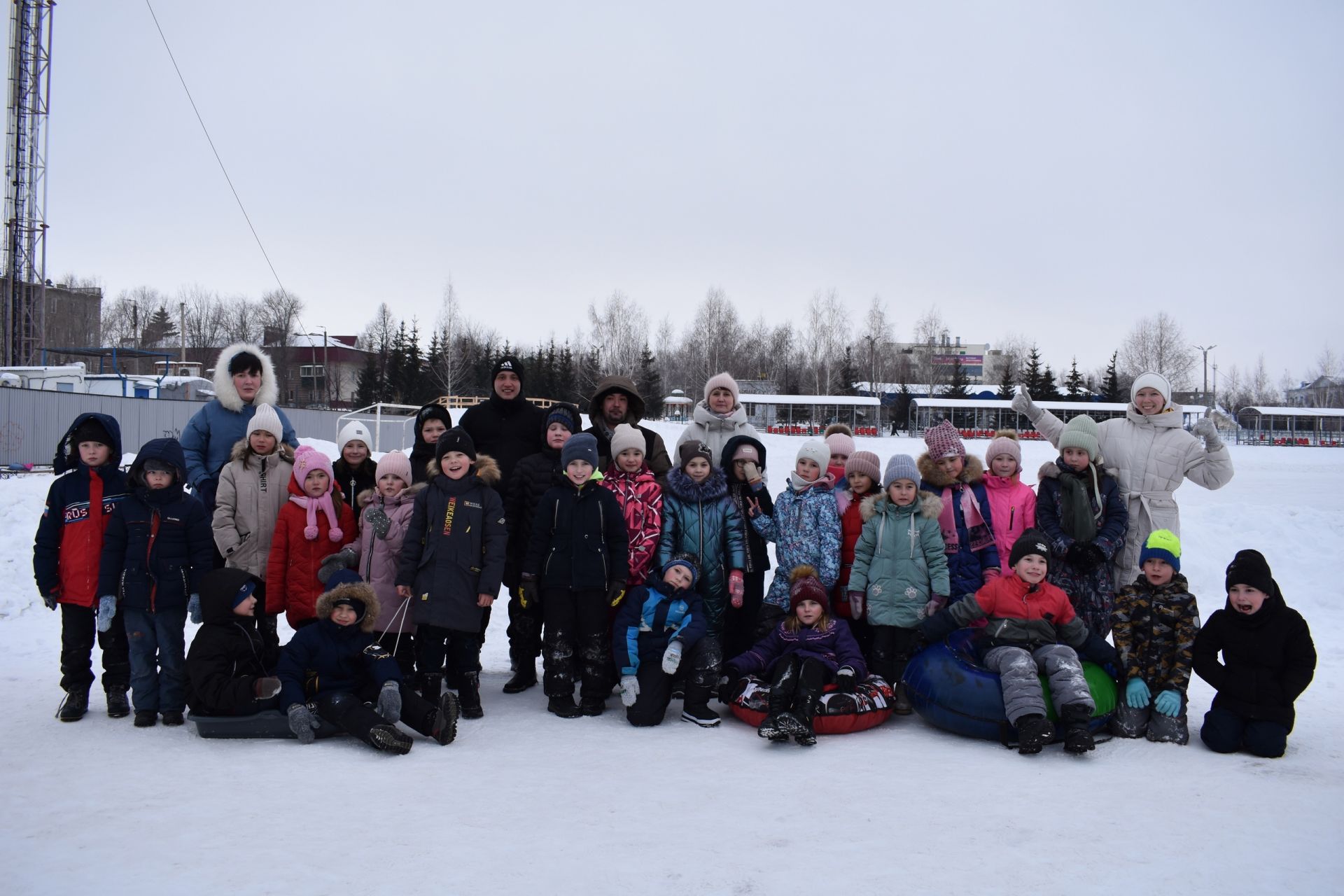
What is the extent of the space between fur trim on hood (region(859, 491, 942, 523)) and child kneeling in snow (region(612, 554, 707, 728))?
1112 millimetres

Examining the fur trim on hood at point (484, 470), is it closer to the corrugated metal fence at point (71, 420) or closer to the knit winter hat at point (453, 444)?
the knit winter hat at point (453, 444)

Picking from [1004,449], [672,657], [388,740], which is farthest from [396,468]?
[1004,449]

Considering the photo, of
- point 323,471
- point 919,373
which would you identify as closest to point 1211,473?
point 323,471

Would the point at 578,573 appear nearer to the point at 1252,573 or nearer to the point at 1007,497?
the point at 1007,497

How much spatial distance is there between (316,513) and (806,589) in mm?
2941

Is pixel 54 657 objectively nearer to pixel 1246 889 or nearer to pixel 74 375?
pixel 1246 889

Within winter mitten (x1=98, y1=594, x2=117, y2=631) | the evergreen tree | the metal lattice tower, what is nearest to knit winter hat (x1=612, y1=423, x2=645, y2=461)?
winter mitten (x1=98, y1=594, x2=117, y2=631)

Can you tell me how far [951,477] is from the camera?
5.59 metres

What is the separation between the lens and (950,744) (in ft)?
15.2

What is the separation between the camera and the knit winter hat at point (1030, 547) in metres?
4.84

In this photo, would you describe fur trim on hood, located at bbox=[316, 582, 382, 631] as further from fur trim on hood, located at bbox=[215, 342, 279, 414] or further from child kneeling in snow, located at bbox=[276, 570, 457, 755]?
fur trim on hood, located at bbox=[215, 342, 279, 414]

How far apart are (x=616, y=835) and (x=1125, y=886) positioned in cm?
177

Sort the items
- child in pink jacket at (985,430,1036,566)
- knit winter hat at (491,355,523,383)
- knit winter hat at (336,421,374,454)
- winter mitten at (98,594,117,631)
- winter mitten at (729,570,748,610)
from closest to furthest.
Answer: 1. winter mitten at (98,594,117,631)
2. winter mitten at (729,570,748,610)
3. child in pink jacket at (985,430,1036,566)
4. knit winter hat at (336,421,374,454)
5. knit winter hat at (491,355,523,383)

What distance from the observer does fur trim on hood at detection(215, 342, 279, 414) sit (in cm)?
561
